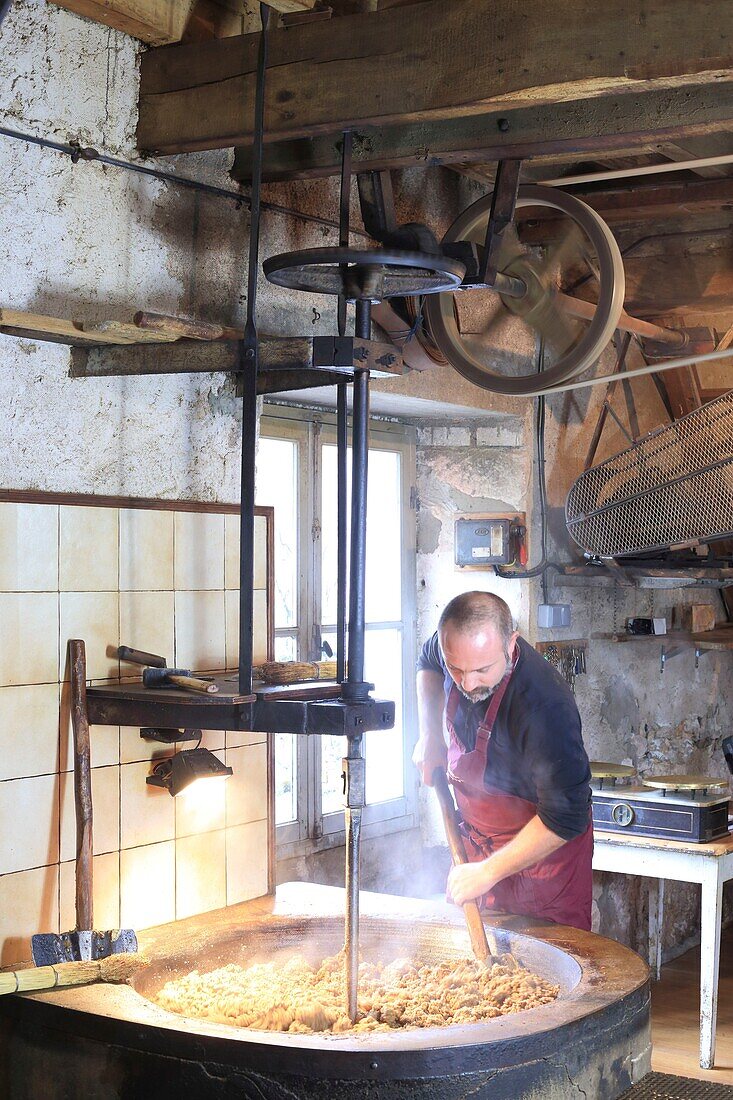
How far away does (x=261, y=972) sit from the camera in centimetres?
271

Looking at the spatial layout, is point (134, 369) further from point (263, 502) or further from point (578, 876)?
point (578, 876)

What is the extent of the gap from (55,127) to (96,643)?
112 cm

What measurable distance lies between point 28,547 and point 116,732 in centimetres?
47

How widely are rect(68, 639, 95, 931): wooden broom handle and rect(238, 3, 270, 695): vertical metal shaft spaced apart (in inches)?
14.8

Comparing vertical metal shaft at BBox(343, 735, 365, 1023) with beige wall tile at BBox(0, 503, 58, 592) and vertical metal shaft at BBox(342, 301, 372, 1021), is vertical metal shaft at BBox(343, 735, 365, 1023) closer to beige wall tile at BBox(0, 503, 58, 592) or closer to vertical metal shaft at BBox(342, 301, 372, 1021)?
vertical metal shaft at BBox(342, 301, 372, 1021)

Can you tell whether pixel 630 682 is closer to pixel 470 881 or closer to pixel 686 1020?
pixel 686 1020

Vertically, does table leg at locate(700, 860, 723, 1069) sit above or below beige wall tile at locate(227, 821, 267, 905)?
below

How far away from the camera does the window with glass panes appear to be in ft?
12.8

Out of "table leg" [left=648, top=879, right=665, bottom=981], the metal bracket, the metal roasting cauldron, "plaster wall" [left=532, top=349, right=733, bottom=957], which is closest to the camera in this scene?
the metal roasting cauldron

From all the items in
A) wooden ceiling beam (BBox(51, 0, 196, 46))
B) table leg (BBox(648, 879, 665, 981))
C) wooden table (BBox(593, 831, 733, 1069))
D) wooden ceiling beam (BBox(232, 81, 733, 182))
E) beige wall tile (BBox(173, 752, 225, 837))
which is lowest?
table leg (BBox(648, 879, 665, 981))

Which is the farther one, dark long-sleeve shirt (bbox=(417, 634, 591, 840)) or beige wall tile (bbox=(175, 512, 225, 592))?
dark long-sleeve shirt (bbox=(417, 634, 591, 840))

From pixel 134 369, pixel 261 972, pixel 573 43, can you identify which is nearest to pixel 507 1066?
pixel 261 972

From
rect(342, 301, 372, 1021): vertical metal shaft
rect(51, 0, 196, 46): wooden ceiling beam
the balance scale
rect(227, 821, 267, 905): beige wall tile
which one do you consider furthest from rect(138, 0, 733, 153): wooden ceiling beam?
the balance scale

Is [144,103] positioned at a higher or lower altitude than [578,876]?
higher
